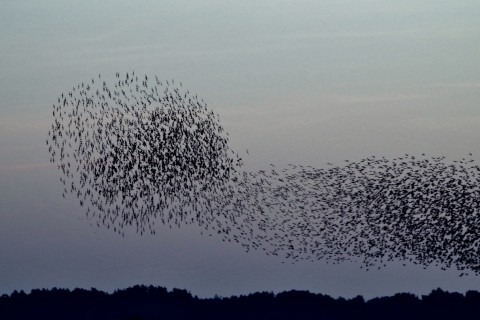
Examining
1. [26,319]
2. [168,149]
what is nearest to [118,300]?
[26,319]

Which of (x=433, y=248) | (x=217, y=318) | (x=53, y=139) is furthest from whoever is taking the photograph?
(x=433, y=248)

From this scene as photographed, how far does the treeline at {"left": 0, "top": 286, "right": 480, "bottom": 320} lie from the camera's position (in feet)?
104

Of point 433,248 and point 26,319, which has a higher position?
point 433,248

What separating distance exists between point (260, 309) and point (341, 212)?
19.9 ft

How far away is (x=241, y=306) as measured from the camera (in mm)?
32219

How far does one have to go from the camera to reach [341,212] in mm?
35688

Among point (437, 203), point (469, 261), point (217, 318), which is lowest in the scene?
point (217, 318)

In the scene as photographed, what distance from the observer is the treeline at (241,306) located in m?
31.7

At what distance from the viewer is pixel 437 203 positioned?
36562 millimetres

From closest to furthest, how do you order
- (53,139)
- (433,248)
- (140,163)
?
(53,139) → (140,163) → (433,248)

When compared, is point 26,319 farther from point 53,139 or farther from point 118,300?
point 53,139

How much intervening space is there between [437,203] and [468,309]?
20.0ft

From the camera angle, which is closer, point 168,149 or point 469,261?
point 168,149

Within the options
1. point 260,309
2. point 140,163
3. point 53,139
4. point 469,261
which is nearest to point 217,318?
point 260,309
